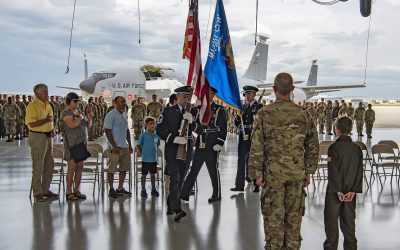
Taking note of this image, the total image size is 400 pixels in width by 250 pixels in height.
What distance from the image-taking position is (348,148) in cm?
394

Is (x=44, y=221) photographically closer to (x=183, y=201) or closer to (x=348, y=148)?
(x=183, y=201)

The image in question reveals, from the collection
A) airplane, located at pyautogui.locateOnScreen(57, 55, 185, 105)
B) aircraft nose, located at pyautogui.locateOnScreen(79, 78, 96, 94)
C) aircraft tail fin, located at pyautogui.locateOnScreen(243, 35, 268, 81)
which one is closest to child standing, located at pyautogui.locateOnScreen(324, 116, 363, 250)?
airplane, located at pyautogui.locateOnScreen(57, 55, 185, 105)

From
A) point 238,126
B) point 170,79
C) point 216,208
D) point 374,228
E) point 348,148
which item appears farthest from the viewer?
point 170,79

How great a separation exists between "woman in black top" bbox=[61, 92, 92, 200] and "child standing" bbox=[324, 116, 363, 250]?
369 centimetres

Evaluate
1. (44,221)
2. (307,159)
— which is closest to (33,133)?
(44,221)

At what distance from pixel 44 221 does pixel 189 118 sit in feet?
6.78

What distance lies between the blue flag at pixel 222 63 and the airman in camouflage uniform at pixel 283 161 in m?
2.76

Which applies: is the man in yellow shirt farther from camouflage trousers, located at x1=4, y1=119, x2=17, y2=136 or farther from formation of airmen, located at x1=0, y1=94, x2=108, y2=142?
camouflage trousers, located at x1=4, y1=119, x2=17, y2=136

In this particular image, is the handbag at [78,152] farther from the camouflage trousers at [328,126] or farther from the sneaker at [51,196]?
the camouflage trousers at [328,126]

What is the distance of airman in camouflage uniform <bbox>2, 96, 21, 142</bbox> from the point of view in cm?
1575

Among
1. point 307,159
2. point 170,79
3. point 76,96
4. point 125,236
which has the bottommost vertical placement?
point 125,236

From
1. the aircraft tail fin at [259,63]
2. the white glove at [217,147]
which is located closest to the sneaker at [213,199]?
the white glove at [217,147]

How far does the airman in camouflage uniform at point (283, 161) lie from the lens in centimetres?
355

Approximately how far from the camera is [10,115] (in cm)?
1569
